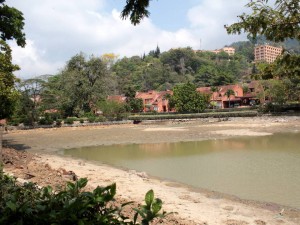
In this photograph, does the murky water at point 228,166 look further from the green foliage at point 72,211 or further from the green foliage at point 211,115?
the green foliage at point 211,115

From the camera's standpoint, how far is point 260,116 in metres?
46.2

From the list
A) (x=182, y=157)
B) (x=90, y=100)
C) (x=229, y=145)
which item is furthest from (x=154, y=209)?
(x=90, y=100)

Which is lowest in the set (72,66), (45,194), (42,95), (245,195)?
(245,195)

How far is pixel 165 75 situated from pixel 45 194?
310 feet

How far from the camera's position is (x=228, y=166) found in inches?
617

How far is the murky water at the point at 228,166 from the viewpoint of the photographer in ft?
36.6

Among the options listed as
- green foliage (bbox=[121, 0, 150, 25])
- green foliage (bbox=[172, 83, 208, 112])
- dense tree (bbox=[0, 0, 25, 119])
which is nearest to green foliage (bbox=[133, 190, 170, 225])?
green foliage (bbox=[121, 0, 150, 25])

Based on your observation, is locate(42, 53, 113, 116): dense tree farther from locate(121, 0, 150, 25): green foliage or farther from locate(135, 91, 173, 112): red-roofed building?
locate(121, 0, 150, 25): green foliage

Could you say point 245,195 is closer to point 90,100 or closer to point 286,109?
point 286,109

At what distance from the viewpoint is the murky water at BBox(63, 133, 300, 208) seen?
1116 centimetres

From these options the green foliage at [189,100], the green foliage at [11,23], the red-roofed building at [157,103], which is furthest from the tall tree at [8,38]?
the red-roofed building at [157,103]

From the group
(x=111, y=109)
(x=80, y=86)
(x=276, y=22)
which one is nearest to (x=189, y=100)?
(x=111, y=109)

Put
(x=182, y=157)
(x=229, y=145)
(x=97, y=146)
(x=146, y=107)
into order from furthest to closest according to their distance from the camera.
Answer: (x=146, y=107)
(x=97, y=146)
(x=229, y=145)
(x=182, y=157)

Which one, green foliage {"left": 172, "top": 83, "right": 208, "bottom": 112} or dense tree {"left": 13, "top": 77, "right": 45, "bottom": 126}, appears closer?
dense tree {"left": 13, "top": 77, "right": 45, "bottom": 126}
